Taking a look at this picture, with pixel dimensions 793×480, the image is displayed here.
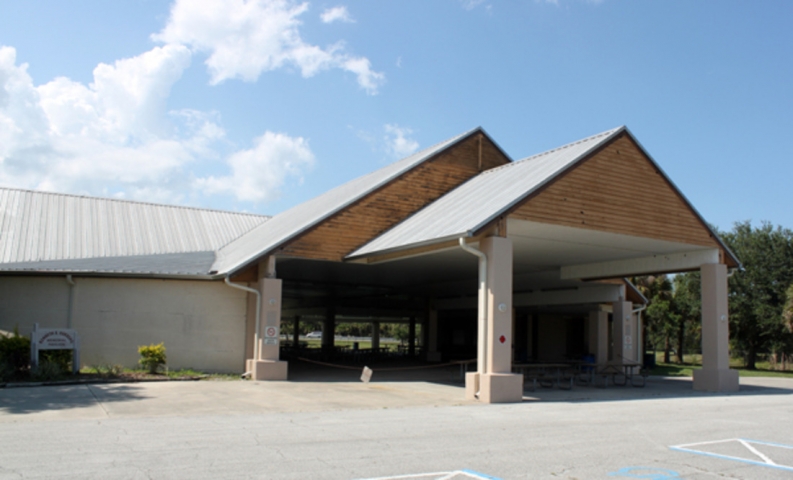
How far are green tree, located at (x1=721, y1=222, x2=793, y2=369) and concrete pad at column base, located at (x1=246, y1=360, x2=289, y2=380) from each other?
3045 centimetres

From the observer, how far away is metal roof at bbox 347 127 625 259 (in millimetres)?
15117

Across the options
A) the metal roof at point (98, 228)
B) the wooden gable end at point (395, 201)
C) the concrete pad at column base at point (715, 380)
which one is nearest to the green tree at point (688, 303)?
the concrete pad at column base at point (715, 380)

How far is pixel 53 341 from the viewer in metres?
15.7

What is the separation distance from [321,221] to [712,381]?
1164 centimetres

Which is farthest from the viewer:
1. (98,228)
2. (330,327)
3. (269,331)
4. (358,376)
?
(330,327)

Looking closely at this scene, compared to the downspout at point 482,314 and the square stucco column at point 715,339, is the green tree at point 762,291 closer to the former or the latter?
the square stucco column at point 715,339

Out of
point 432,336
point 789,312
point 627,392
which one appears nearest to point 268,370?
point 627,392

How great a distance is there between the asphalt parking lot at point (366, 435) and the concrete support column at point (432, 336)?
55.2 ft

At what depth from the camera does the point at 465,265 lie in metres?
22.0

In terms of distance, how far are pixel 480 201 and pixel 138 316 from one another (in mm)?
9686

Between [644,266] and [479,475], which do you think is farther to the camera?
[644,266]

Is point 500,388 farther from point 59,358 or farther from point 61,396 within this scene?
point 59,358

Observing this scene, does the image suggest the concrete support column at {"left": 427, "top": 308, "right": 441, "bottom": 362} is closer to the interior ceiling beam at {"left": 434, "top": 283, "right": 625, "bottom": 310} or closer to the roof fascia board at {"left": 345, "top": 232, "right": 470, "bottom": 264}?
the interior ceiling beam at {"left": 434, "top": 283, "right": 625, "bottom": 310}

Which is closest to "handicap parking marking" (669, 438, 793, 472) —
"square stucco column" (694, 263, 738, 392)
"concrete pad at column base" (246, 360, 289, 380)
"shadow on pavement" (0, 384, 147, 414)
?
"shadow on pavement" (0, 384, 147, 414)
